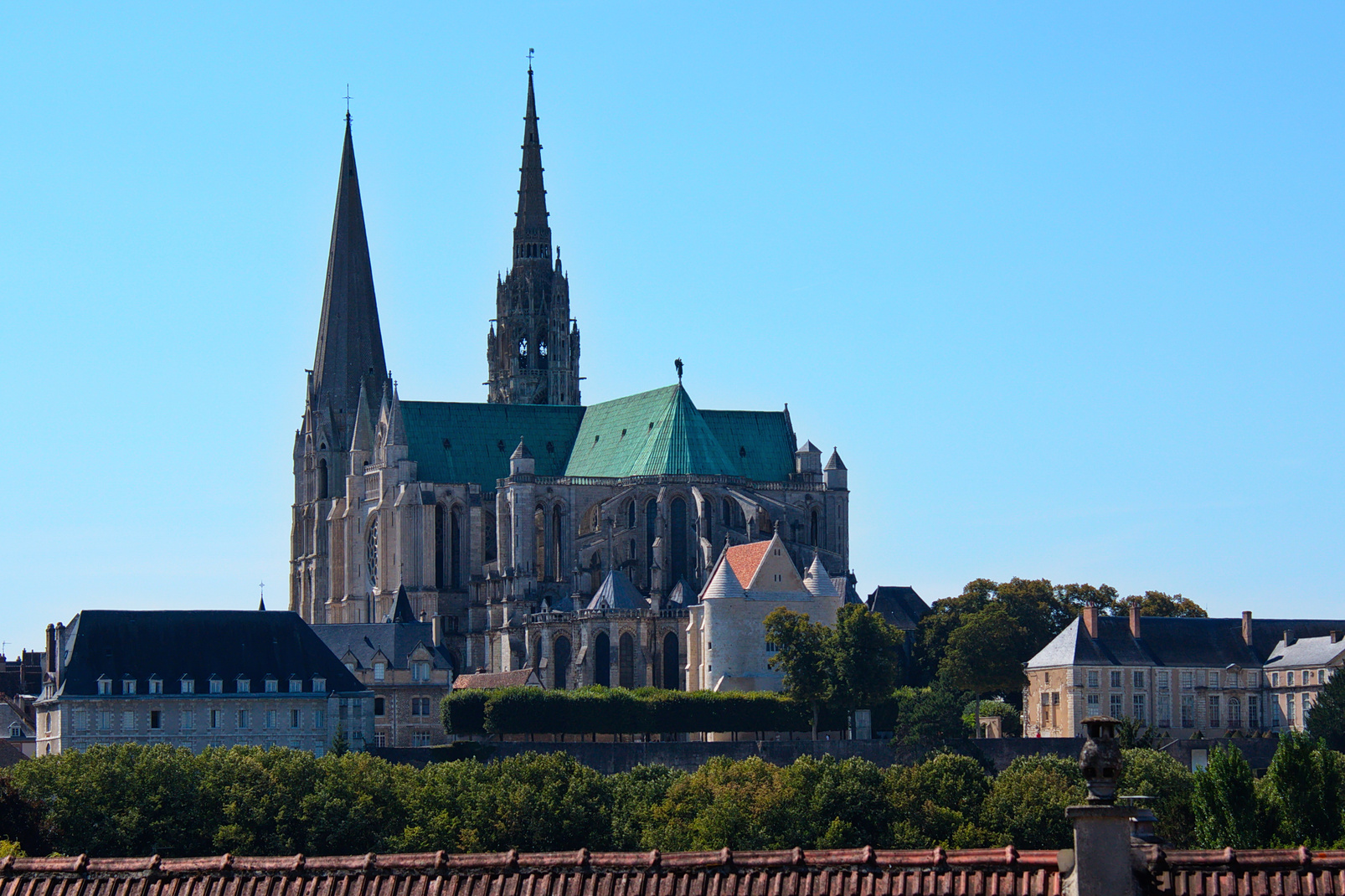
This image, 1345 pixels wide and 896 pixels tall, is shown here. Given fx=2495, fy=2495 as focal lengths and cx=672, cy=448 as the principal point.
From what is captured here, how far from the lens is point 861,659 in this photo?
334ft

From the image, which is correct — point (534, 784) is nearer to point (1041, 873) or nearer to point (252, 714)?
point (252, 714)

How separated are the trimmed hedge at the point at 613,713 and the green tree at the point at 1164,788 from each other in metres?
18.8

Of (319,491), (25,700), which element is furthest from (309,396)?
(25,700)

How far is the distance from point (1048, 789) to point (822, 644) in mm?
25732

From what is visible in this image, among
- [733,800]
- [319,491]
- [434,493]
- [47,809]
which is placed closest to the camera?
[47,809]

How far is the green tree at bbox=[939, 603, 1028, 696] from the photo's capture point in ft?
352

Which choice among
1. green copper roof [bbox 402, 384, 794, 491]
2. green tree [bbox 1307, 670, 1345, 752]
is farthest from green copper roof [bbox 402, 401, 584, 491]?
green tree [bbox 1307, 670, 1345, 752]

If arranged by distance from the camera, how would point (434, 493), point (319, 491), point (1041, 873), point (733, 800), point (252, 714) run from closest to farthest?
1. point (1041, 873)
2. point (733, 800)
3. point (252, 714)
4. point (434, 493)
5. point (319, 491)

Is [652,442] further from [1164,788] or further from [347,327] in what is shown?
[1164,788]

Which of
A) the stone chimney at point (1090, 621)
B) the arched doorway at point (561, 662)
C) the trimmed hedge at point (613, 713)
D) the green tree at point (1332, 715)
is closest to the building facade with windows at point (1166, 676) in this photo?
the stone chimney at point (1090, 621)

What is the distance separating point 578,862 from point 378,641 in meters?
84.7

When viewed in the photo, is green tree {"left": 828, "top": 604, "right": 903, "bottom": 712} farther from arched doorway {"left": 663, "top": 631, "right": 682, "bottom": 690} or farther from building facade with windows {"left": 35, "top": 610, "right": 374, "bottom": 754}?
building facade with windows {"left": 35, "top": 610, "right": 374, "bottom": 754}

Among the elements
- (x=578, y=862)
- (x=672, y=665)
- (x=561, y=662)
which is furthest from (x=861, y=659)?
(x=578, y=862)

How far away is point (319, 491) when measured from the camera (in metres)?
143
